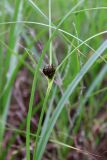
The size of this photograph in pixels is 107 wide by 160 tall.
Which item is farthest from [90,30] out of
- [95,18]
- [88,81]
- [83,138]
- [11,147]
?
[11,147]

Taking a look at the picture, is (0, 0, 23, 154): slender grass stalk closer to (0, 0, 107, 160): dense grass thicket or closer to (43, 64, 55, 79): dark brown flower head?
(0, 0, 107, 160): dense grass thicket

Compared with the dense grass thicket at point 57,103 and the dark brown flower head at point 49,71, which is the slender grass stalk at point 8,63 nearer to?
the dense grass thicket at point 57,103

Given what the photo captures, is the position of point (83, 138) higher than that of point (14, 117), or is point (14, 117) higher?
point (14, 117)

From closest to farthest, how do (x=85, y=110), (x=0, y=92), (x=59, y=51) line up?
(x=0, y=92) < (x=85, y=110) < (x=59, y=51)

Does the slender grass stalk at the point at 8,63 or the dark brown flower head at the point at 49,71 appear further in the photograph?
the slender grass stalk at the point at 8,63

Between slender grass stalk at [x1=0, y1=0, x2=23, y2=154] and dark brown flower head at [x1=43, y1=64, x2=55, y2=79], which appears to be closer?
dark brown flower head at [x1=43, y1=64, x2=55, y2=79]

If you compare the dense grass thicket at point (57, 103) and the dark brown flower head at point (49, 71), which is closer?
the dark brown flower head at point (49, 71)

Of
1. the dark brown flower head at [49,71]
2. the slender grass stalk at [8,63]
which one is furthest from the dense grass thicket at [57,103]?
the dark brown flower head at [49,71]

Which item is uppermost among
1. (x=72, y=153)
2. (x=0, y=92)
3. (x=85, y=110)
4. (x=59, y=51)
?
(x=59, y=51)

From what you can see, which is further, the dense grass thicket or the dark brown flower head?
the dense grass thicket

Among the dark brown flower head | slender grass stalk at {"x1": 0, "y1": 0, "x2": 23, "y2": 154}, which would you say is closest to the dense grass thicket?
slender grass stalk at {"x1": 0, "y1": 0, "x2": 23, "y2": 154}

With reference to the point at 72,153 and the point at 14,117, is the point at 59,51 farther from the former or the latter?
the point at 72,153
